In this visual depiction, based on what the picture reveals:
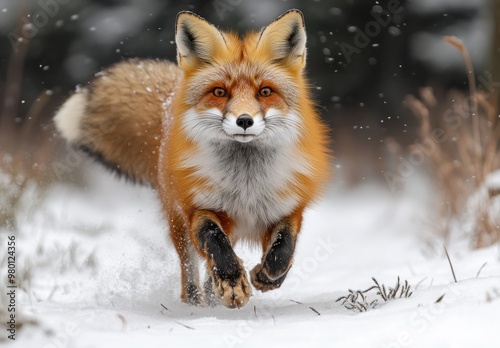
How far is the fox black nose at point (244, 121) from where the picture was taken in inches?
140

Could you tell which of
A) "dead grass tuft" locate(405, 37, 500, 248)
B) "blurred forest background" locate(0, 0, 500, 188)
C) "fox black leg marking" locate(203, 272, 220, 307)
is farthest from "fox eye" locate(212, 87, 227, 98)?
"blurred forest background" locate(0, 0, 500, 188)

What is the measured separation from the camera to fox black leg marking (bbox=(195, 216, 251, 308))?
3602mm

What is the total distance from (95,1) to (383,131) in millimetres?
5337

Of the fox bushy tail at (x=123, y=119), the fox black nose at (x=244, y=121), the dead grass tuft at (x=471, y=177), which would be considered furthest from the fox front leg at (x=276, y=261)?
the dead grass tuft at (x=471, y=177)

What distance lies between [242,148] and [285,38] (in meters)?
0.69

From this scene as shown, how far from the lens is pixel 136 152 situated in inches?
201

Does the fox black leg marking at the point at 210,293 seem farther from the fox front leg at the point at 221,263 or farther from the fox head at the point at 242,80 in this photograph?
the fox head at the point at 242,80

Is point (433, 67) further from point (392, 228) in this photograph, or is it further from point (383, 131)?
point (392, 228)

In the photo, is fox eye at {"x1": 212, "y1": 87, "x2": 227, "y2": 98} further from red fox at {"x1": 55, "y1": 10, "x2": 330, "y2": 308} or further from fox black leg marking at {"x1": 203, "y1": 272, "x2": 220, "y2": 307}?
fox black leg marking at {"x1": 203, "y1": 272, "x2": 220, "y2": 307}

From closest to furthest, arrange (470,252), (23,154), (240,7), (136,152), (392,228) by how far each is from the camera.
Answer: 1. (136,152)
2. (470,252)
3. (23,154)
4. (392,228)
5. (240,7)

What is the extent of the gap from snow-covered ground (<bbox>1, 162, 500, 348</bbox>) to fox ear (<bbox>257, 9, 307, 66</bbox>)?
99 centimetres

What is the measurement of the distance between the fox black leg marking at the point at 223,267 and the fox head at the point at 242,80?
53 cm

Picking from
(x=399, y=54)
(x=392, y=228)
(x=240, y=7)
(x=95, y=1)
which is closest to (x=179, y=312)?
(x=392, y=228)

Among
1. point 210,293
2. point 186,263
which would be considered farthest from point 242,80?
point 210,293
